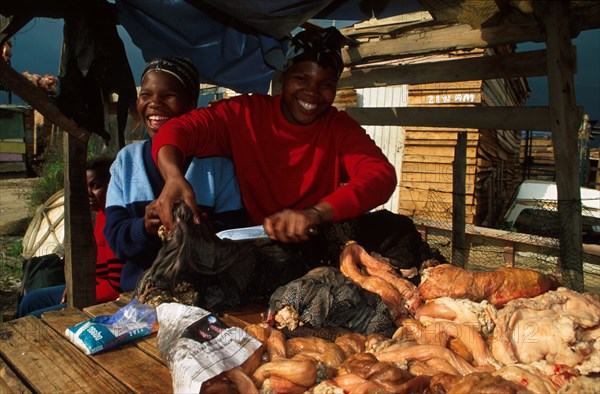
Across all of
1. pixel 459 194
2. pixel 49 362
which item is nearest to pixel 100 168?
pixel 49 362

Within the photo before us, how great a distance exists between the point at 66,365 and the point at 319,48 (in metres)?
2.27

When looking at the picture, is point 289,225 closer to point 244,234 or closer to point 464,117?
point 244,234

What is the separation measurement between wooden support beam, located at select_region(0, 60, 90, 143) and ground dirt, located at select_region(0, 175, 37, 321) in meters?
1.42

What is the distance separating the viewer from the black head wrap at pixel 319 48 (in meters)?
2.85

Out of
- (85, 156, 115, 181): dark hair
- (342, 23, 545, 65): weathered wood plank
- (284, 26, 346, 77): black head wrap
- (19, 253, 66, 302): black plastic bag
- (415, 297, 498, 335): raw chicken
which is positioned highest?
(342, 23, 545, 65): weathered wood plank

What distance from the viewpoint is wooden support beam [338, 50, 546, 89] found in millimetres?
3758

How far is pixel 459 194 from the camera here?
4.97 meters

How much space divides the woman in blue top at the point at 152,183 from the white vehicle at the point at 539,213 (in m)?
5.16

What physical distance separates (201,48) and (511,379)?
162 inches

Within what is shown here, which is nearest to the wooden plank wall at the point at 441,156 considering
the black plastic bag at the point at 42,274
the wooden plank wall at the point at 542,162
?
the black plastic bag at the point at 42,274

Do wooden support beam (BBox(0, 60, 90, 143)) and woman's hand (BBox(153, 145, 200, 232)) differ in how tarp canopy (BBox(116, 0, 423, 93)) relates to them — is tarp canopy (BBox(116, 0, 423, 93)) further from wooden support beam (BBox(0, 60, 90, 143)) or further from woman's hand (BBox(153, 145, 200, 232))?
woman's hand (BBox(153, 145, 200, 232))

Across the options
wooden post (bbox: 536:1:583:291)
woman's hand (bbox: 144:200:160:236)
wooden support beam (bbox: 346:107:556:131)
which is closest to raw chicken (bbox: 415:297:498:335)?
woman's hand (bbox: 144:200:160:236)

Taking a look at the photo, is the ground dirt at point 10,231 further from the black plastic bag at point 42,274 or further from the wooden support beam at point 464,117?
the wooden support beam at point 464,117

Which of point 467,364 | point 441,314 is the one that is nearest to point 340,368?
point 467,364
